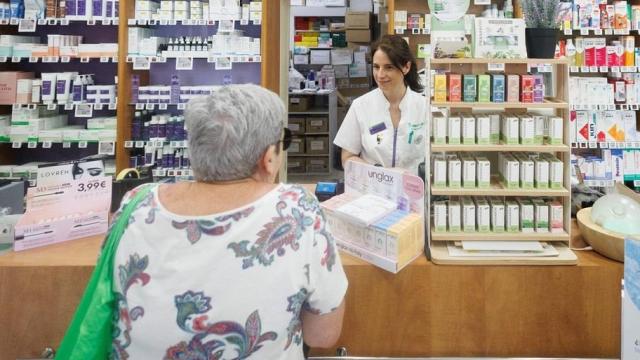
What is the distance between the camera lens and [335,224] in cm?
192

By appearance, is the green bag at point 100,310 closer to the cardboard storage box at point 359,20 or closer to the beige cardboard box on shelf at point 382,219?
the beige cardboard box on shelf at point 382,219

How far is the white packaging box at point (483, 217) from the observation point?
6.01 feet

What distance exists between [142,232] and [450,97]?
1.17 m

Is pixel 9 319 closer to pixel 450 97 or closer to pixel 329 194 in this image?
pixel 329 194

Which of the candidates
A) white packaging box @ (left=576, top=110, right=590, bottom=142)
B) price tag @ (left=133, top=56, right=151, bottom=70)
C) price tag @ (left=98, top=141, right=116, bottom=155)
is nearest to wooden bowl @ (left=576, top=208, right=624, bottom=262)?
white packaging box @ (left=576, top=110, right=590, bottom=142)

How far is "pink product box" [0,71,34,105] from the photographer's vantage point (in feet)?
15.5

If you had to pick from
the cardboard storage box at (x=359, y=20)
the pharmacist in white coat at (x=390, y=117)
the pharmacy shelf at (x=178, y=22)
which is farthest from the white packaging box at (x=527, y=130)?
the cardboard storage box at (x=359, y=20)

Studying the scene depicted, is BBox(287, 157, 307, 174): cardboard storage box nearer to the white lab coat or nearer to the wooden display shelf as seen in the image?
the white lab coat

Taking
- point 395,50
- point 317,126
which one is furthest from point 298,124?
point 395,50

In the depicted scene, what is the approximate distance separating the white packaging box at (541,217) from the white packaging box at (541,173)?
0.24 ft

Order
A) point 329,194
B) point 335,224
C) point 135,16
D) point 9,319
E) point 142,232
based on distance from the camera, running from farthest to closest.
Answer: point 135,16 < point 329,194 < point 335,224 < point 9,319 < point 142,232

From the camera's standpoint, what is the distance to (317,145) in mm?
7449

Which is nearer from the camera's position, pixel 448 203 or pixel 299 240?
pixel 299 240

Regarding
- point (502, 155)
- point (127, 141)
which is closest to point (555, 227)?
point (502, 155)
